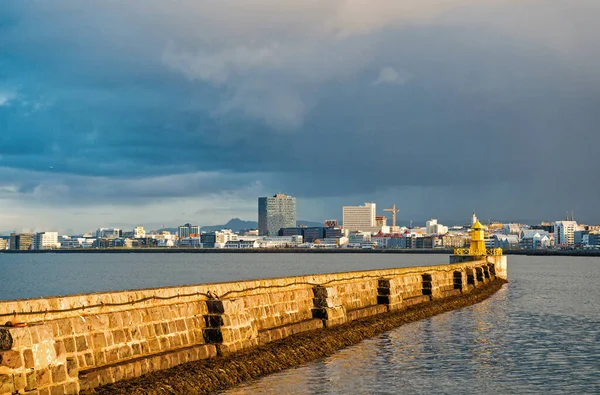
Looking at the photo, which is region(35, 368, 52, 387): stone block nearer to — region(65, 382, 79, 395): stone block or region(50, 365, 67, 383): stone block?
region(50, 365, 67, 383): stone block

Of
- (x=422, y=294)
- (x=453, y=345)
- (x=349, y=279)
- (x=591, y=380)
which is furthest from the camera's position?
(x=422, y=294)

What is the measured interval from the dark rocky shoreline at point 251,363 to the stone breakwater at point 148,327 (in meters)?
0.24

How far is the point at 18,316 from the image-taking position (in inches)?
681

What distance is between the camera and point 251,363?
23.0 m

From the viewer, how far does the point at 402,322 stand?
127 feet

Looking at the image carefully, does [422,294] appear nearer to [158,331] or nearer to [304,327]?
[304,327]

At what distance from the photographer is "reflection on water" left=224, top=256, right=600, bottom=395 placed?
23.1m

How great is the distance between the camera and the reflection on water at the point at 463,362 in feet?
75.9

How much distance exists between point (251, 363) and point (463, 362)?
890 cm

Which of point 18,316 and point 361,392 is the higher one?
point 18,316

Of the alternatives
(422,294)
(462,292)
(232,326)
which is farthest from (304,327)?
(462,292)

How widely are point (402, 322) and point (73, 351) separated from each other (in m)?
23.4

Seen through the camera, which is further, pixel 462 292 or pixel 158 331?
pixel 462 292

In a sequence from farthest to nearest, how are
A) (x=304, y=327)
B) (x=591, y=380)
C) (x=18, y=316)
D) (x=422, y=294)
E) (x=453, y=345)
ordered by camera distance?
1. (x=422, y=294)
2. (x=453, y=345)
3. (x=304, y=327)
4. (x=591, y=380)
5. (x=18, y=316)
